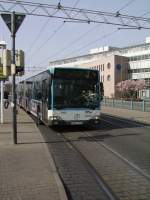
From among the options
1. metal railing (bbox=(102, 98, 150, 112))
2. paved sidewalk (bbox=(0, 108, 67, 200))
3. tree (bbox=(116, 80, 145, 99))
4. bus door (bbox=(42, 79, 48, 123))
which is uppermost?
tree (bbox=(116, 80, 145, 99))

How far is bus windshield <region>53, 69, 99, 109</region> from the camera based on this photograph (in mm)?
18031

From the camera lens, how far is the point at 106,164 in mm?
10180

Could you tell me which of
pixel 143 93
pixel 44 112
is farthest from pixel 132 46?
pixel 44 112

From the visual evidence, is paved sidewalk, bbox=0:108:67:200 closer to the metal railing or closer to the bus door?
the bus door

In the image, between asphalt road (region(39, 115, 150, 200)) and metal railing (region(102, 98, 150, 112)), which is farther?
metal railing (region(102, 98, 150, 112))

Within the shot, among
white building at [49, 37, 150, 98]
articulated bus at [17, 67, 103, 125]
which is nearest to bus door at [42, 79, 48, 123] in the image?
articulated bus at [17, 67, 103, 125]

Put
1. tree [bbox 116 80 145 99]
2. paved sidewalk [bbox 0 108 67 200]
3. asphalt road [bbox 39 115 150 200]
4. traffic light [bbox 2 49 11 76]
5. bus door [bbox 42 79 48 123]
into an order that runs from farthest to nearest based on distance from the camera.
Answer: tree [bbox 116 80 145 99] < bus door [bbox 42 79 48 123] < traffic light [bbox 2 49 11 76] < asphalt road [bbox 39 115 150 200] < paved sidewalk [bbox 0 108 67 200]

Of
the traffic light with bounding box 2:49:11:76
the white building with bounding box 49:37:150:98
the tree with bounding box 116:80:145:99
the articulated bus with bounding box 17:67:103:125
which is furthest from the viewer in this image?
the white building with bounding box 49:37:150:98

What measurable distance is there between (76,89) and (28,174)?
1003 cm

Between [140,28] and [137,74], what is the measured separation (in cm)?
8284

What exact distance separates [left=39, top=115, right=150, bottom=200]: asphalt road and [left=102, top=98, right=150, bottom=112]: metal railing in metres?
24.2

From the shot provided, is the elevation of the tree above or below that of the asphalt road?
above

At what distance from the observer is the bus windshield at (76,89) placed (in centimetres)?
1803

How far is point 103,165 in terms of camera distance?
1005 cm
